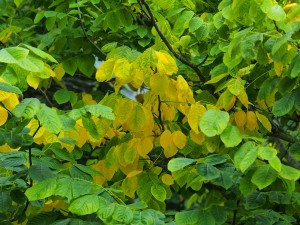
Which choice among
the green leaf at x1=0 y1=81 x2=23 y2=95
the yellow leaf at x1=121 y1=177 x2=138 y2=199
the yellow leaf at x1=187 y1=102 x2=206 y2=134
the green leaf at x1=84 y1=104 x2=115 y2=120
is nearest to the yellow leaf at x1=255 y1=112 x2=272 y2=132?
the yellow leaf at x1=187 y1=102 x2=206 y2=134

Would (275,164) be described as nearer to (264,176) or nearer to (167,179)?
(264,176)

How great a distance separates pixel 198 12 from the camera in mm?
3879

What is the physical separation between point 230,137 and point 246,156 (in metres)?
0.15

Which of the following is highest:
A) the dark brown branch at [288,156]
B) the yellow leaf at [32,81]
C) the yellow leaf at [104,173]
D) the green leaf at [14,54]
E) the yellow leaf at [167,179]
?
the green leaf at [14,54]

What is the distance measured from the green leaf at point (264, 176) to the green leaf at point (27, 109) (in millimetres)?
819

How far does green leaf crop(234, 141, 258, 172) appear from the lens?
227cm

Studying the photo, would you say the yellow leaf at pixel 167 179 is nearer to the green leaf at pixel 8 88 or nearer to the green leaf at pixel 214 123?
the green leaf at pixel 214 123

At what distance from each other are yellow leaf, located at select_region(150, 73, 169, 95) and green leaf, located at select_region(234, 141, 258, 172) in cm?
50

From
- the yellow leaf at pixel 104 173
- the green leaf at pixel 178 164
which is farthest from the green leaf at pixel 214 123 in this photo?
the yellow leaf at pixel 104 173

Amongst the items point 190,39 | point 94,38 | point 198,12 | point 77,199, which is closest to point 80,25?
point 94,38

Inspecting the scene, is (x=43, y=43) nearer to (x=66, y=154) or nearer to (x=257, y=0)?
(x=66, y=154)

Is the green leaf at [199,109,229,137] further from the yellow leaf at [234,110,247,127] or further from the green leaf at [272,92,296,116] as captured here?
the yellow leaf at [234,110,247,127]

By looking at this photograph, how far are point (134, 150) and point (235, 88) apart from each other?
526 millimetres

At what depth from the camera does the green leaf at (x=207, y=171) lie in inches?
96.0
